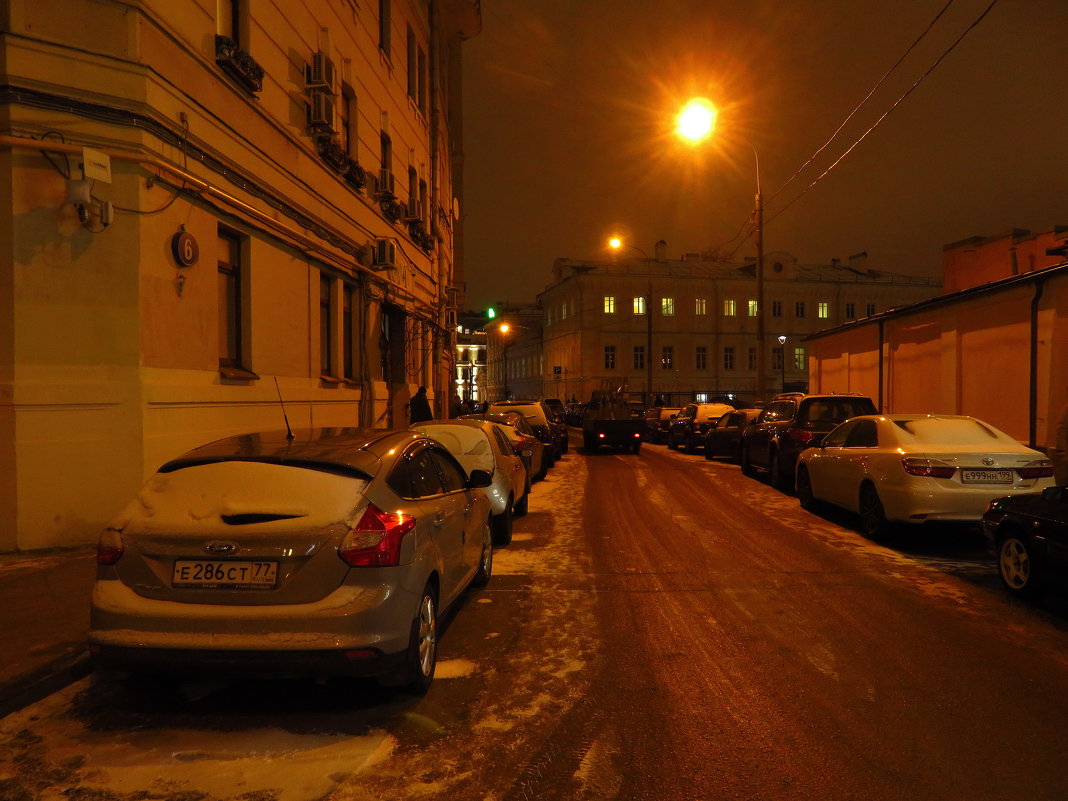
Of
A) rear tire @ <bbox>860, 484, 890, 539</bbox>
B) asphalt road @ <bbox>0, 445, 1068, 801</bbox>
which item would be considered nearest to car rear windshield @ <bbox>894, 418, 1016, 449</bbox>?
rear tire @ <bbox>860, 484, 890, 539</bbox>

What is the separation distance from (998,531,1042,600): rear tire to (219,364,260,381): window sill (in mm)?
9014

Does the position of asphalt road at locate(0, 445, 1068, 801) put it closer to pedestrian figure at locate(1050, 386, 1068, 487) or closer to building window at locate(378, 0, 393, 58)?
pedestrian figure at locate(1050, 386, 1068, 487)

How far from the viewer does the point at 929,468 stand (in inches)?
313

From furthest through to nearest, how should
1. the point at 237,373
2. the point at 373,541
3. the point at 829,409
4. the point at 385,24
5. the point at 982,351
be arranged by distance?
the point at 385,24
the point at 982,351
the point at 829,409
the point at 237,373
the point at 373,541

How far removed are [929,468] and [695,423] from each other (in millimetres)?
16485

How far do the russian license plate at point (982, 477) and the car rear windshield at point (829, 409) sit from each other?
5.24 meters

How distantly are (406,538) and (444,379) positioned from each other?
925 inches

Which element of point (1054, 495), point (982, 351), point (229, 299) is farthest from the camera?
point (982, 351)

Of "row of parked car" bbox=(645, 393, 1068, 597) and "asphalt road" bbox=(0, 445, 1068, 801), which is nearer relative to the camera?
"asphalt road" bbox=(0, 445, 1068, 801)

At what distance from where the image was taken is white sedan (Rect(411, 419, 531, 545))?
8.29 meters

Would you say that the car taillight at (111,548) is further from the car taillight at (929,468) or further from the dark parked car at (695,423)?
the dark parked car at (695,423)

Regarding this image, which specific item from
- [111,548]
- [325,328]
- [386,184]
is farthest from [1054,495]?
[386,184]

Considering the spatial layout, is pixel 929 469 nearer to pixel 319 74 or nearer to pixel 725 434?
pixel 319 74

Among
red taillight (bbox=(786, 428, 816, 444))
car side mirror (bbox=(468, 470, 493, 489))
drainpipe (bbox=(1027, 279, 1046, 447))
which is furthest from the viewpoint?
drainpipe (bbox=(1027, 279, 1046, 447))
